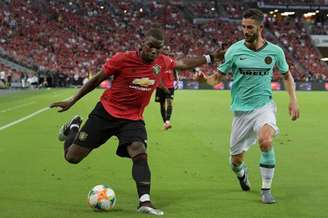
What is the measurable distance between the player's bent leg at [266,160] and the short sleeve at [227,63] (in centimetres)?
95

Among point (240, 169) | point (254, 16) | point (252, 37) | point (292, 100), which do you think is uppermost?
point (254, 16)

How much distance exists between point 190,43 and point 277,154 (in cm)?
5967

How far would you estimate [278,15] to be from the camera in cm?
8706

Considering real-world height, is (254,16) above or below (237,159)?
above

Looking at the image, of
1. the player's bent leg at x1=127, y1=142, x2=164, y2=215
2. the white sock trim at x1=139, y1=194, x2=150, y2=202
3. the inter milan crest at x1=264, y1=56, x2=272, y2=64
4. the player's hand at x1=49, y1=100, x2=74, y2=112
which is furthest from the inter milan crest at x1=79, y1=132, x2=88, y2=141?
the inter milan crest at x1=264, y1=56, x2=272, y2=64

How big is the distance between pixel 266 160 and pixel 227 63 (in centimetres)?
139

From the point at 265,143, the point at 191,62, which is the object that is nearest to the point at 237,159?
the point at 265,143

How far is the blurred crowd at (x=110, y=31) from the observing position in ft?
203

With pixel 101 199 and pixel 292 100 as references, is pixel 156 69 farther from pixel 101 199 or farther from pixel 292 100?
pixel 292 100

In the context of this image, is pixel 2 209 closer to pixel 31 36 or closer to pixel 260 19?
pixel 260 19

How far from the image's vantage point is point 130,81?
26.7 feet

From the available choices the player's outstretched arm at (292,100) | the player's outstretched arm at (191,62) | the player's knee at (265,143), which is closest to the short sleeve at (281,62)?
the player's outstretched arm at (292,100)

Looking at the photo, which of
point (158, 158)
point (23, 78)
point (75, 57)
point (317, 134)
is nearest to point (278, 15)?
point (75, 57)

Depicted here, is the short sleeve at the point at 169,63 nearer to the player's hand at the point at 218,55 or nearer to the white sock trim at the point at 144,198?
the player's hand at the point at 218,55
